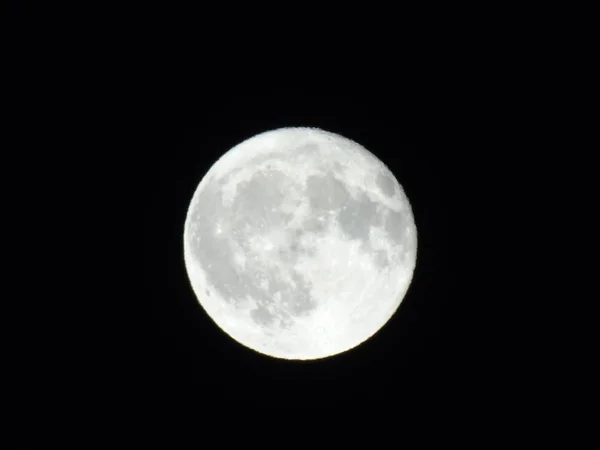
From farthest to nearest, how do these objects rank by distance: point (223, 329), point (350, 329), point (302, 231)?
point (223, 329), point (350, 329), point (302, 231)

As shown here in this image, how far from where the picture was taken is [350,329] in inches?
224

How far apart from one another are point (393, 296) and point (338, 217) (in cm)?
98

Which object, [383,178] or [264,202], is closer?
[264,202]

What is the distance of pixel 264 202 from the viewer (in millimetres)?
5344

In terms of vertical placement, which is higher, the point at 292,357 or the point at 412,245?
the point at 412,245

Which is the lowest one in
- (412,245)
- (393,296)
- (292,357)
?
(292,357)

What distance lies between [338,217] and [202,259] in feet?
3.94

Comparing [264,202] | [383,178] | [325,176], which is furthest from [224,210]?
[383,178]

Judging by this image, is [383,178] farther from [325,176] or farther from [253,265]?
[253,265]

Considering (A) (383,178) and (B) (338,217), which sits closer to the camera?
(B) (338,217)

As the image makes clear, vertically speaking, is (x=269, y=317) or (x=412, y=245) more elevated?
(x=412, y=245)

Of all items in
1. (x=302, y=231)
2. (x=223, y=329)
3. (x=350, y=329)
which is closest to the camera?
(x=302, y=231)

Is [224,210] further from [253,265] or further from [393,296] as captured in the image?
[393,296]

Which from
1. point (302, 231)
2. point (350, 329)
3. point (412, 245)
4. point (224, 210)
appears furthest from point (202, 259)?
point (412, 245)
